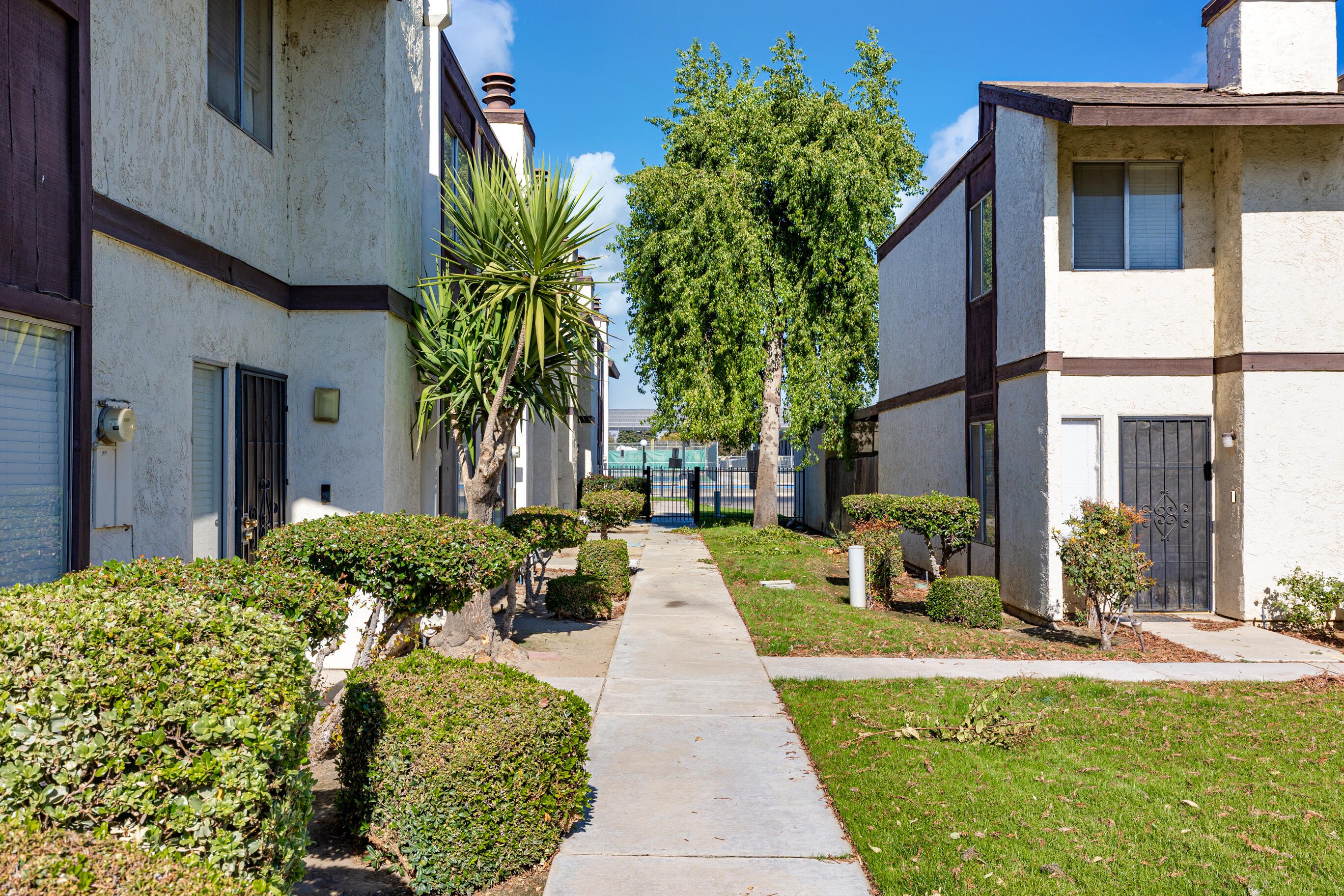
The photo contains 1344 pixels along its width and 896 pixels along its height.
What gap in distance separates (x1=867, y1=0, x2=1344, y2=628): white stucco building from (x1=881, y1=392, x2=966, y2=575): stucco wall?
167 centimetres

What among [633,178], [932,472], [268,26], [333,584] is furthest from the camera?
[633,178]

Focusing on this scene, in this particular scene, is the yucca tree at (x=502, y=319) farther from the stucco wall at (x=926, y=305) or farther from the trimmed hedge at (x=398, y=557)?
the stucco wall at (x=926, y=305)

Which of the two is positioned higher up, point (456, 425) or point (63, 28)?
point (63, 28)

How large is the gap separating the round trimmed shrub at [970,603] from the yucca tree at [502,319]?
477 centimetres

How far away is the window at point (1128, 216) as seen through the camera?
10289mm

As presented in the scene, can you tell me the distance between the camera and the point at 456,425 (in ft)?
27.7

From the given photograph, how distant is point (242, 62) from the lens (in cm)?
713

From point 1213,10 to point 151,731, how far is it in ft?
43.3

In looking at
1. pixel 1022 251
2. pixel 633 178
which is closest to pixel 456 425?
pixel 1022 251

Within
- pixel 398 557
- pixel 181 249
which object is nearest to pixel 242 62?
pixel 181 249

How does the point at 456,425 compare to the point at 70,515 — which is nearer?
the point at 70,515

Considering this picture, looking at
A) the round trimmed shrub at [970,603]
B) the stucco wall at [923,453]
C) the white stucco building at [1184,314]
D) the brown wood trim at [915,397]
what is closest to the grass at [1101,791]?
the round trimmed shrub at [970,603]

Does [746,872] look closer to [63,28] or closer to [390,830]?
[390,830]

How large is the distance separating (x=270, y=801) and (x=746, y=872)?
220 centimetres
